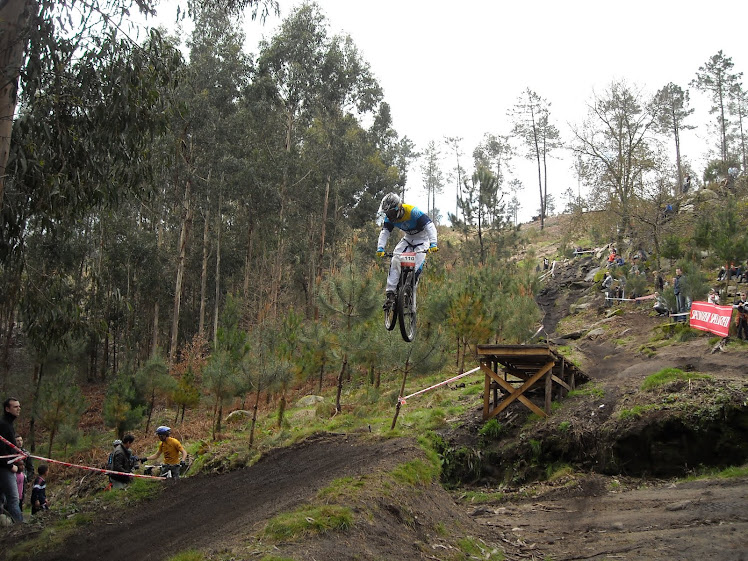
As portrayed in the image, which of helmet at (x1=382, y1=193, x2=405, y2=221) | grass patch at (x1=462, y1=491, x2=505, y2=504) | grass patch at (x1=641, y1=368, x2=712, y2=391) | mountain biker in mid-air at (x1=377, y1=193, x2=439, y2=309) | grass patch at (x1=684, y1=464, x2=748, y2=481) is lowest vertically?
grass patch at (x1=462, y1=491, x2=505, y2=504)

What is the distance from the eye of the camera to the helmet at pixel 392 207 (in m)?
8.85

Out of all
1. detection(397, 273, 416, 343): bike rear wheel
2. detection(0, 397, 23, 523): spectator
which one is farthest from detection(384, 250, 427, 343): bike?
detection(0, 397, 23, 523): spectator

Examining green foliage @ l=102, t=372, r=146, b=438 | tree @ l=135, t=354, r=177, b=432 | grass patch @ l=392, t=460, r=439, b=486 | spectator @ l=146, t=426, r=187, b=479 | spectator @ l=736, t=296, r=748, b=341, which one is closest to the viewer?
grass patch @ l=392, t=460, r=439, b=486

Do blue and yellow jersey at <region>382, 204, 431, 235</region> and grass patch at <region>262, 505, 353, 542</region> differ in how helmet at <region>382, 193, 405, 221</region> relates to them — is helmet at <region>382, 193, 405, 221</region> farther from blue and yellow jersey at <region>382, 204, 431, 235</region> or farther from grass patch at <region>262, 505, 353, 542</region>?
grass patch at <region>262, 505, 353, 542</region>

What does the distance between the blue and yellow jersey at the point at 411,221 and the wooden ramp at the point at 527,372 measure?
526 cm

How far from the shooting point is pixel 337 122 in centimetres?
3662

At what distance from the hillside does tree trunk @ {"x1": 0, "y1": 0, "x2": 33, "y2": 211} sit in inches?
200

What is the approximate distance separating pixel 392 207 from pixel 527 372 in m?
9.30

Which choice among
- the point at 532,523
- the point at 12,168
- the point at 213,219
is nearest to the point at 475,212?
the point at 213,219

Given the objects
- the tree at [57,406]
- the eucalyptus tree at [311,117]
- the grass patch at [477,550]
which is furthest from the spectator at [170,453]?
the eucalyptus tree at [311,117]

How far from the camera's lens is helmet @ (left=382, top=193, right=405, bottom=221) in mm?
8852

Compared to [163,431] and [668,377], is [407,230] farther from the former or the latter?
[668,377]

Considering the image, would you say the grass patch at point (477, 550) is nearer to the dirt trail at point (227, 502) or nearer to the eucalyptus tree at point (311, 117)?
the dirt trail at point (227, 502)

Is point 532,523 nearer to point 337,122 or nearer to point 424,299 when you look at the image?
point 424,299
